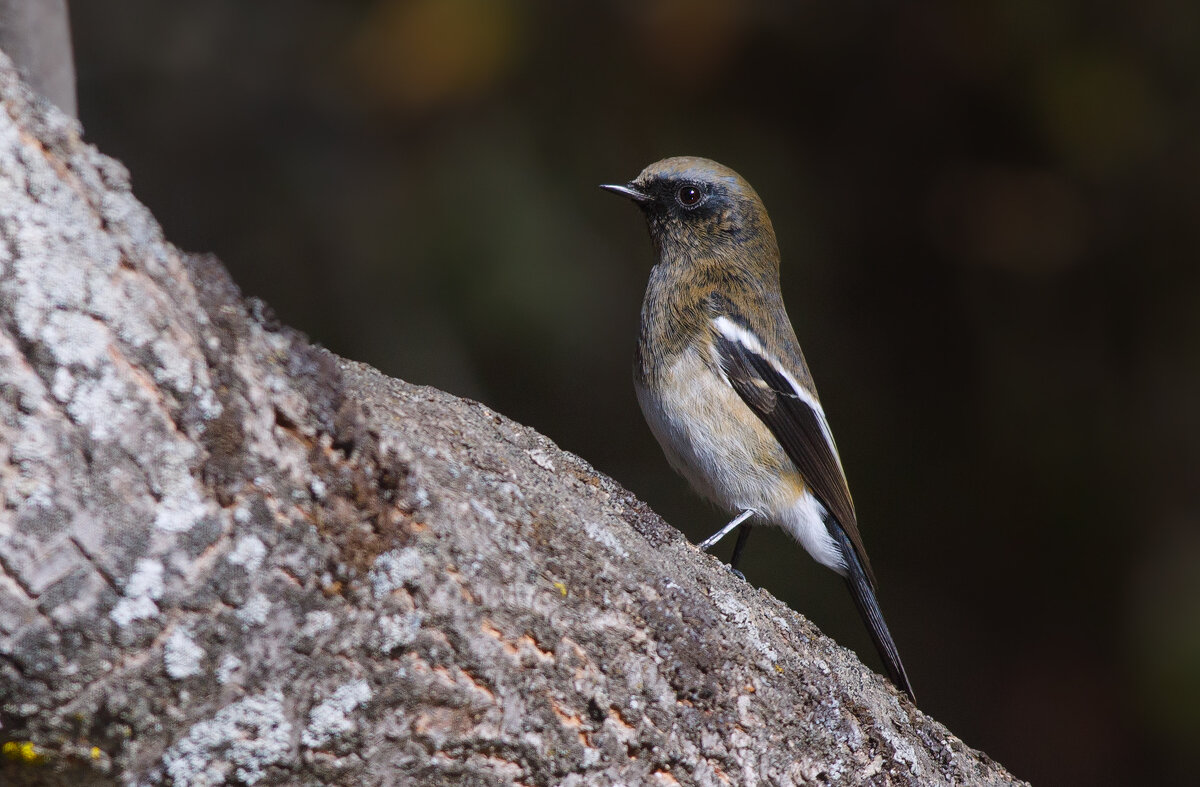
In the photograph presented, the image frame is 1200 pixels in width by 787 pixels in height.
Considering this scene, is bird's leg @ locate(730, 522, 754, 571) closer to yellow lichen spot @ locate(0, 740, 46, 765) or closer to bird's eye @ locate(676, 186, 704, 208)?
bird's eye @ locate(676, 186, 704, 208)

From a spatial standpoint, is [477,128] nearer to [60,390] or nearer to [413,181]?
[413,181]

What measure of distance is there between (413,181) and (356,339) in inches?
31.5

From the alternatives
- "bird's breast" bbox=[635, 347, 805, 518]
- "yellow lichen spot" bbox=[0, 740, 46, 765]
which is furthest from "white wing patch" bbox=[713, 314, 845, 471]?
"yellow lichen spot" bbox=[0, 740, 46, 765]

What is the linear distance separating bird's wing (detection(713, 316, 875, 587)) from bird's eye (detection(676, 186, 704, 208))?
49cm

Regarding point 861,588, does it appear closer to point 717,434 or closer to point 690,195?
point 717,434

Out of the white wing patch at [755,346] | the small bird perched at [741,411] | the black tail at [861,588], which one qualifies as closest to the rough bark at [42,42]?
the small bird perched at [741,411]

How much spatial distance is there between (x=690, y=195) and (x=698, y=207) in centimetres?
5

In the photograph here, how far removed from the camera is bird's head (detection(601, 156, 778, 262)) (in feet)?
11.2

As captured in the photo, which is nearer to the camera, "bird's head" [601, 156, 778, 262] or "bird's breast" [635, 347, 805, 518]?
"bird's breast" [635, 347, 805, 518]

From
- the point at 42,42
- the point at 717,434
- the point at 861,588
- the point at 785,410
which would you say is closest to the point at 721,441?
the point at 717,434

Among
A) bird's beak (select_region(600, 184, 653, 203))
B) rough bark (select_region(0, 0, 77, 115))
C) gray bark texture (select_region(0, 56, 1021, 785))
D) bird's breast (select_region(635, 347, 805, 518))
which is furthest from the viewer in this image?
bird's beak (select_region(600, 184, 653, 203))

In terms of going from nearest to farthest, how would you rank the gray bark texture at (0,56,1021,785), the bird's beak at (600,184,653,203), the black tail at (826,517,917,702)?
the gray bark texture at (0,56,1021,785)
the black tail at (826,517,917,702)
the bird's beak at (600,184,653,203)

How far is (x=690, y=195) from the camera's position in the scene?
136 inches

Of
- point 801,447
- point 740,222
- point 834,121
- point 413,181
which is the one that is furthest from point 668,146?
point 801,447
